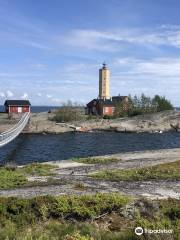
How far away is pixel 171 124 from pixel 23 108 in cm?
4554

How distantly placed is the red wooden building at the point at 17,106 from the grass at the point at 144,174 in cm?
9692

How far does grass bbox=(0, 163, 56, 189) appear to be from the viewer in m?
23.8

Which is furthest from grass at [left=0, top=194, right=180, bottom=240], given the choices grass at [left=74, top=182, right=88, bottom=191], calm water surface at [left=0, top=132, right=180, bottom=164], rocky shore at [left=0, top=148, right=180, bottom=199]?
calm water surface at [left=0, top=132, right=180, bottom=164]

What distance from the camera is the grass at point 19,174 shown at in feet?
78.2

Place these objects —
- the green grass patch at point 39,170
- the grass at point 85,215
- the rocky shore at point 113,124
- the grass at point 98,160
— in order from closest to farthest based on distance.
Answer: the grass at point 85,215 → the green grass patch at point 39,170 → the grass at point 98,160 → the rocky shore at point 113,124

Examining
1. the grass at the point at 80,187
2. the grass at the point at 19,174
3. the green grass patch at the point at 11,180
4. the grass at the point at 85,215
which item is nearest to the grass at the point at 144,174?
the grass at the point at 80,187

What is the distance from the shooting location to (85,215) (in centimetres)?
1586

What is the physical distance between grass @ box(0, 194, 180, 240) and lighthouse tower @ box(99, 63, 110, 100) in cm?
12290

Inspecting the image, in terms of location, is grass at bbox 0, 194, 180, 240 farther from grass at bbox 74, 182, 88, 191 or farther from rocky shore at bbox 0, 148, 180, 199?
grass at bbox 74, 182, 88, 191

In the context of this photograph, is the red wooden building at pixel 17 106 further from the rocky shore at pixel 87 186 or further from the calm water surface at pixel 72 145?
the rocky shore at pixel 87 186

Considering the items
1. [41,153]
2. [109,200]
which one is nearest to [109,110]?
[41,153]

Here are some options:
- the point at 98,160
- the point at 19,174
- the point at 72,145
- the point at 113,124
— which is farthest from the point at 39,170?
the point at 113,124

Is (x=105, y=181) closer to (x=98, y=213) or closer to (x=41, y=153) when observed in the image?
(x=98, y=213)

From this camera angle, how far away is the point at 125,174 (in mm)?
27234
